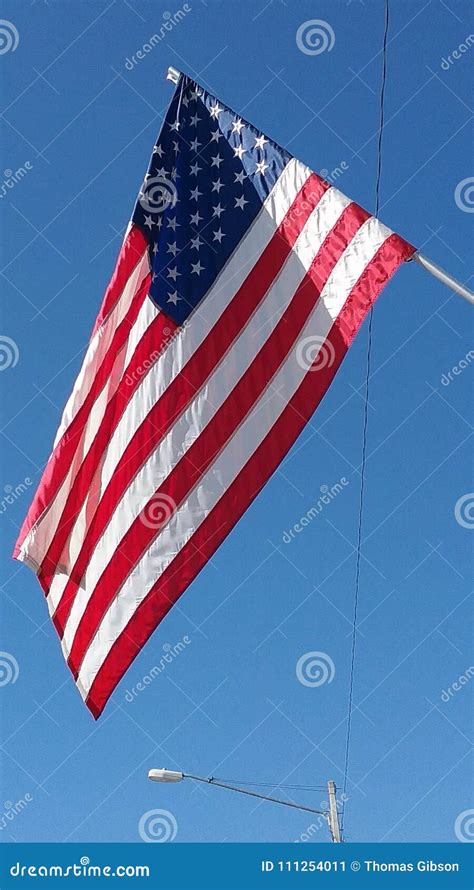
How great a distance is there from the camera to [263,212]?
9258 millimetres

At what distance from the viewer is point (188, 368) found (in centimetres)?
926

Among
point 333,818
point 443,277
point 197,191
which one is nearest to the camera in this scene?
point 443,277

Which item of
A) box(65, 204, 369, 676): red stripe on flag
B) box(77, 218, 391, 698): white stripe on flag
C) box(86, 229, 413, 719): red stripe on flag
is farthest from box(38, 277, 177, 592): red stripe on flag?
box(86, 229, 413, 719): red stripe on flag

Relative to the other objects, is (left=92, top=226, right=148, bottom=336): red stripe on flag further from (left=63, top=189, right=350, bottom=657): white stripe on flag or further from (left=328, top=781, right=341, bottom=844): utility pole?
(left=328, top=781, right=341, bottom=844): utility pole

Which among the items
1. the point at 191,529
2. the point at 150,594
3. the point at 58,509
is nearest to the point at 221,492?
the point at 191,529

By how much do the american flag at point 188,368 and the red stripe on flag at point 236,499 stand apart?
0.04 feet

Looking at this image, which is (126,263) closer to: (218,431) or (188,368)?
(188,368)

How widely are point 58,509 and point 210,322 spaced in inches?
87.3

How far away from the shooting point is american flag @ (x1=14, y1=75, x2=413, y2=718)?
8703 mm

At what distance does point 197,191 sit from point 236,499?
9.64 ft

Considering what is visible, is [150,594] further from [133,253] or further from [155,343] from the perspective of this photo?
[133,253]

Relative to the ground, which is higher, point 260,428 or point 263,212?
point 263,212

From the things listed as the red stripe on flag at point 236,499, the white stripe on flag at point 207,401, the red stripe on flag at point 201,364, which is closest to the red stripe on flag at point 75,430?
the red stripe on flag at point 201,364

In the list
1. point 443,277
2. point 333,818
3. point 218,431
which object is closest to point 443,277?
point 443,277
